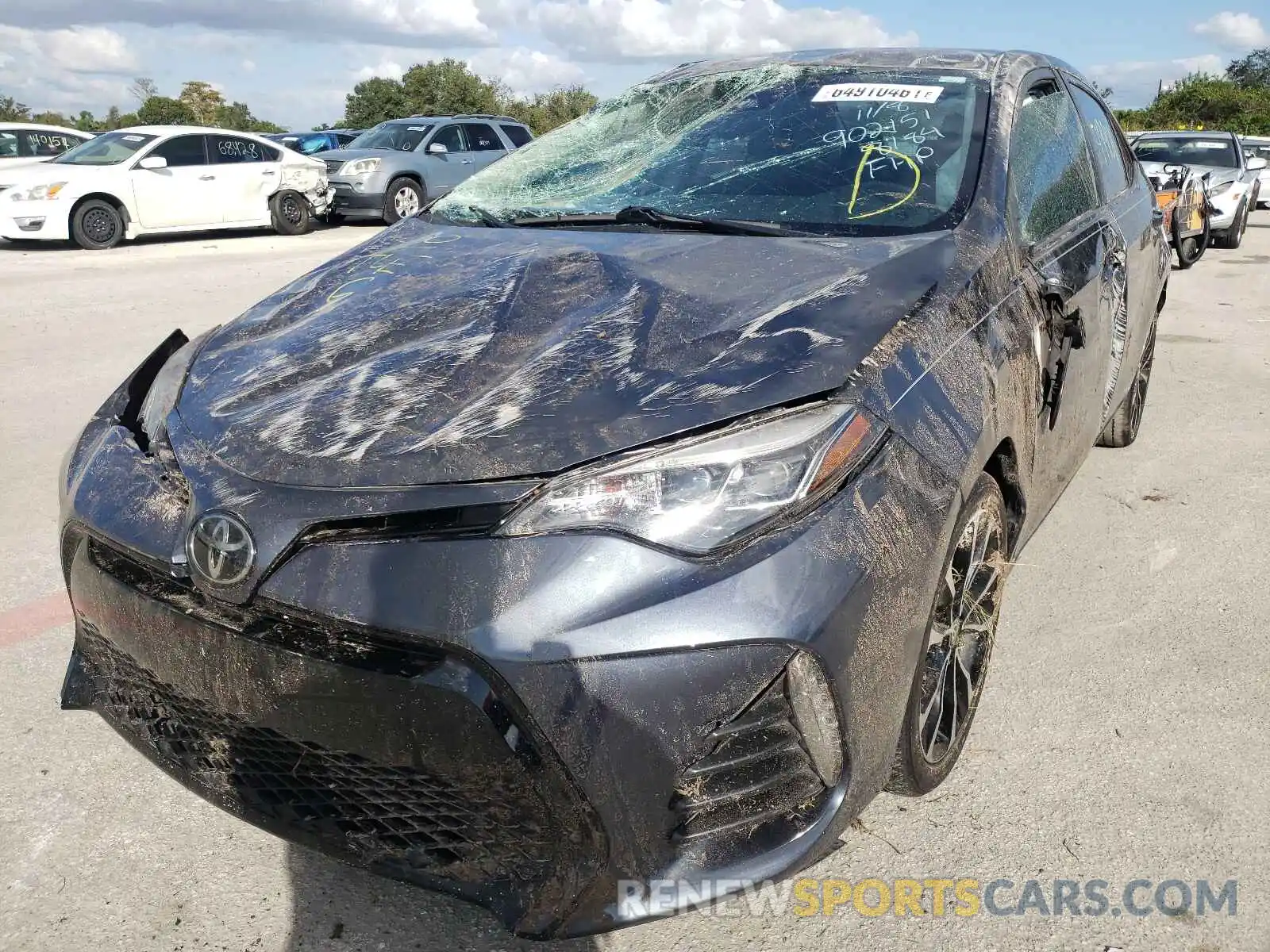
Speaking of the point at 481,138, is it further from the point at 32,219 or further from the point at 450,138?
the point at 32,219

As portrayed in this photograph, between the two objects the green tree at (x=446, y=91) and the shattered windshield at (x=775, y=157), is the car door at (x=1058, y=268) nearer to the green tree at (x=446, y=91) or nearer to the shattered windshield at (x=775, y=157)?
the shattered windshield at (x=775, y=157)

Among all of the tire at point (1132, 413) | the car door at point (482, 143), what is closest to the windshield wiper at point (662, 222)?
the tire at point (1132, 413)

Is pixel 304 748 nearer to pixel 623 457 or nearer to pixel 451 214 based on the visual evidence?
pixel 623 457

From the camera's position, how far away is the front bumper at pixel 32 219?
1220 cm

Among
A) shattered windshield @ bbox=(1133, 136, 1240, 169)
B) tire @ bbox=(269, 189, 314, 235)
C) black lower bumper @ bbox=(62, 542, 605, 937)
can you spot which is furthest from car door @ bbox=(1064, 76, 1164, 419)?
tire @ bbox=(269, 189, 314, 235)

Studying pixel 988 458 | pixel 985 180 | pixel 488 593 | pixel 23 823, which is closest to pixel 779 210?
pixel 985 180

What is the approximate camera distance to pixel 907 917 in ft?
6.82

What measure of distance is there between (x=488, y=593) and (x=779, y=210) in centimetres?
156

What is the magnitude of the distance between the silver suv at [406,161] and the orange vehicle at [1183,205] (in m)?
10.2

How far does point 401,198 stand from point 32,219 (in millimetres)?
4931

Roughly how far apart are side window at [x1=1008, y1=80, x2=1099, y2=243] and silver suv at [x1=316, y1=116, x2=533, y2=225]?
484 inches

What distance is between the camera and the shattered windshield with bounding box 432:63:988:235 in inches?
108

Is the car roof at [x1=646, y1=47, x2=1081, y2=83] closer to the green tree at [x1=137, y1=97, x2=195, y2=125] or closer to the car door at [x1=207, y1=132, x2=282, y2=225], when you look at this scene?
the car door at [x1=207, y1=132, x2=282, y2=225]

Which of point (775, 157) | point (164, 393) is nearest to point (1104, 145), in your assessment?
point (775, 157)
